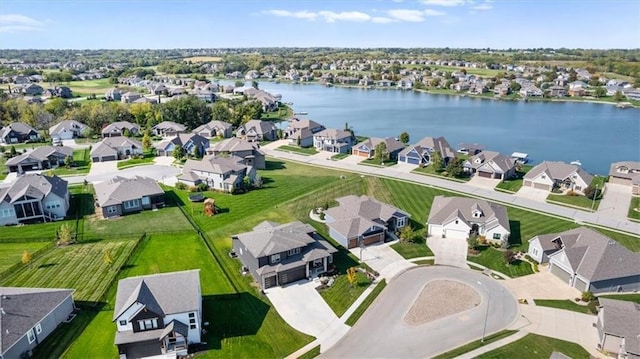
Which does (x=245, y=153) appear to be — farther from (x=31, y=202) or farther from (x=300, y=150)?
(x=31, y=202)

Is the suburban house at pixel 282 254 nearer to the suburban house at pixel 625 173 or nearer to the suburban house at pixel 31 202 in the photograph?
the suburban house at pixel 31 202

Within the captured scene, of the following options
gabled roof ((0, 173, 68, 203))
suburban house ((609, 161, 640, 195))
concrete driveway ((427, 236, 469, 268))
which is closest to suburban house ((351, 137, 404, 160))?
concrete driveway ((427, 236, 469, 268))

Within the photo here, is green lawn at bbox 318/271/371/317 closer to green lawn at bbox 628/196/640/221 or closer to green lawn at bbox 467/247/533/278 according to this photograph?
green lawn at bbox 467/247/533/278

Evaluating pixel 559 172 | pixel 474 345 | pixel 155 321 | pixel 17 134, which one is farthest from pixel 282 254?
pixel 17 134

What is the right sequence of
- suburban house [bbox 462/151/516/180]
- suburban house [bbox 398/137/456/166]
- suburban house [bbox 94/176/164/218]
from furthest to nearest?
suburban house [bbox 398/137/456/166]
suburban house [bbox 462/151/516/180]
suburban house [bbox 94/176/164/218]

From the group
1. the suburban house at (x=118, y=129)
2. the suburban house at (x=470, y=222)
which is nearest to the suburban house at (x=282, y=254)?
the suburban house at (x=470, y=222)

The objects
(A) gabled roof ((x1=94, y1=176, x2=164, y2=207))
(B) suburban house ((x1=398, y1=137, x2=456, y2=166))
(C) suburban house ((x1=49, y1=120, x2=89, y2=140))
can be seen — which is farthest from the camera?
(C) suburban house ((x1=49, y1=120, x2=89, y2=140))
